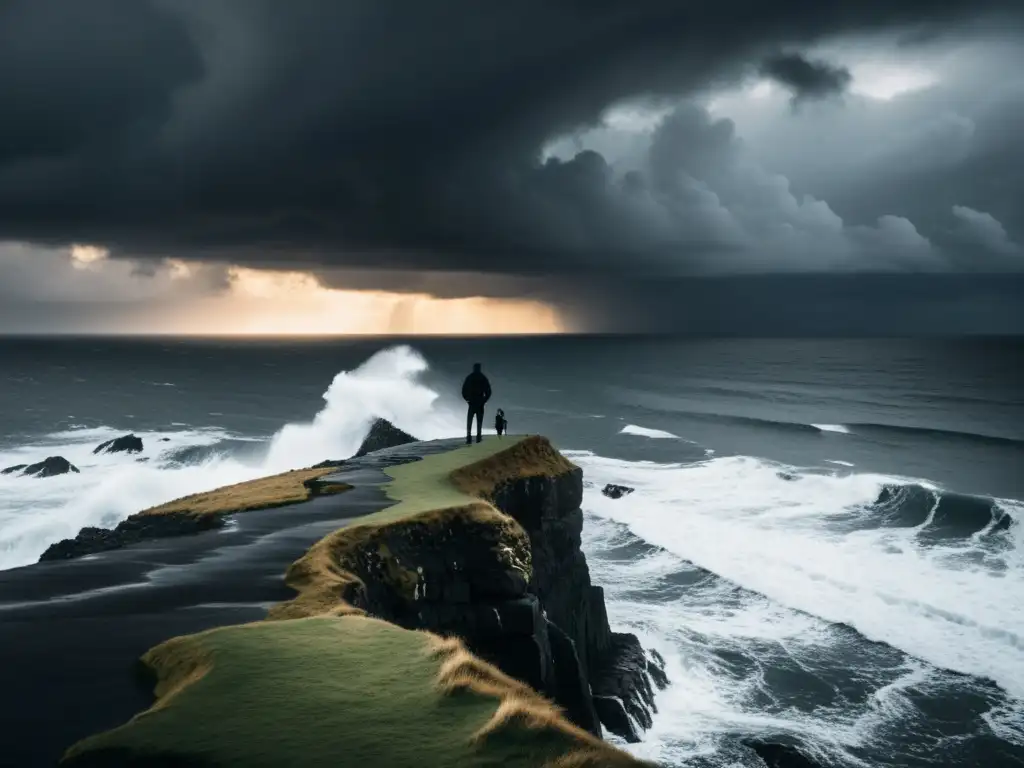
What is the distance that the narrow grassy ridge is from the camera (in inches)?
289

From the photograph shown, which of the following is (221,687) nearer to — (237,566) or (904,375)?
(237,566)

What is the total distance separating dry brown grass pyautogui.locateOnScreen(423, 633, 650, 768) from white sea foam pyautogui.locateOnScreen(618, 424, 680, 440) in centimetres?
7605

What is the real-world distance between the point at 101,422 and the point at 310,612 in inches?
4071

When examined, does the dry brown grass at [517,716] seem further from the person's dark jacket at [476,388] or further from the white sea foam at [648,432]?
the white sea foam at [648,432]

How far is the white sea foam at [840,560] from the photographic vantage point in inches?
1168

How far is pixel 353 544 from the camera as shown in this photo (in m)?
16.7

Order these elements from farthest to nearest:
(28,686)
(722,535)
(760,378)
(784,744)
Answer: (760,378), (722,535), (784,744), (28,686)

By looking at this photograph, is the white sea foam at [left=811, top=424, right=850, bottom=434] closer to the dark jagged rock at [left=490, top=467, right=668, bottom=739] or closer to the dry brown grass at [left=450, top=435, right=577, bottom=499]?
the dry brown grass at [left=450, top=435, right=577, bottom=499]

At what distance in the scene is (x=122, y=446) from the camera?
77.9 m

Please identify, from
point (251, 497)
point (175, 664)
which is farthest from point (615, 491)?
point (175, 664)

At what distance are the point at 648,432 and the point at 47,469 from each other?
5961cm

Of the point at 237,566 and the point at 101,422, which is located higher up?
the point at 237,566

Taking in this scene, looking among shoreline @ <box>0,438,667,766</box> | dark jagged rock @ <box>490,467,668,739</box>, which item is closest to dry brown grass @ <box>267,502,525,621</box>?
shoreline @ <box>0,438,667,766</box>

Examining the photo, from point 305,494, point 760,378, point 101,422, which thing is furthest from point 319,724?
point 760,378
